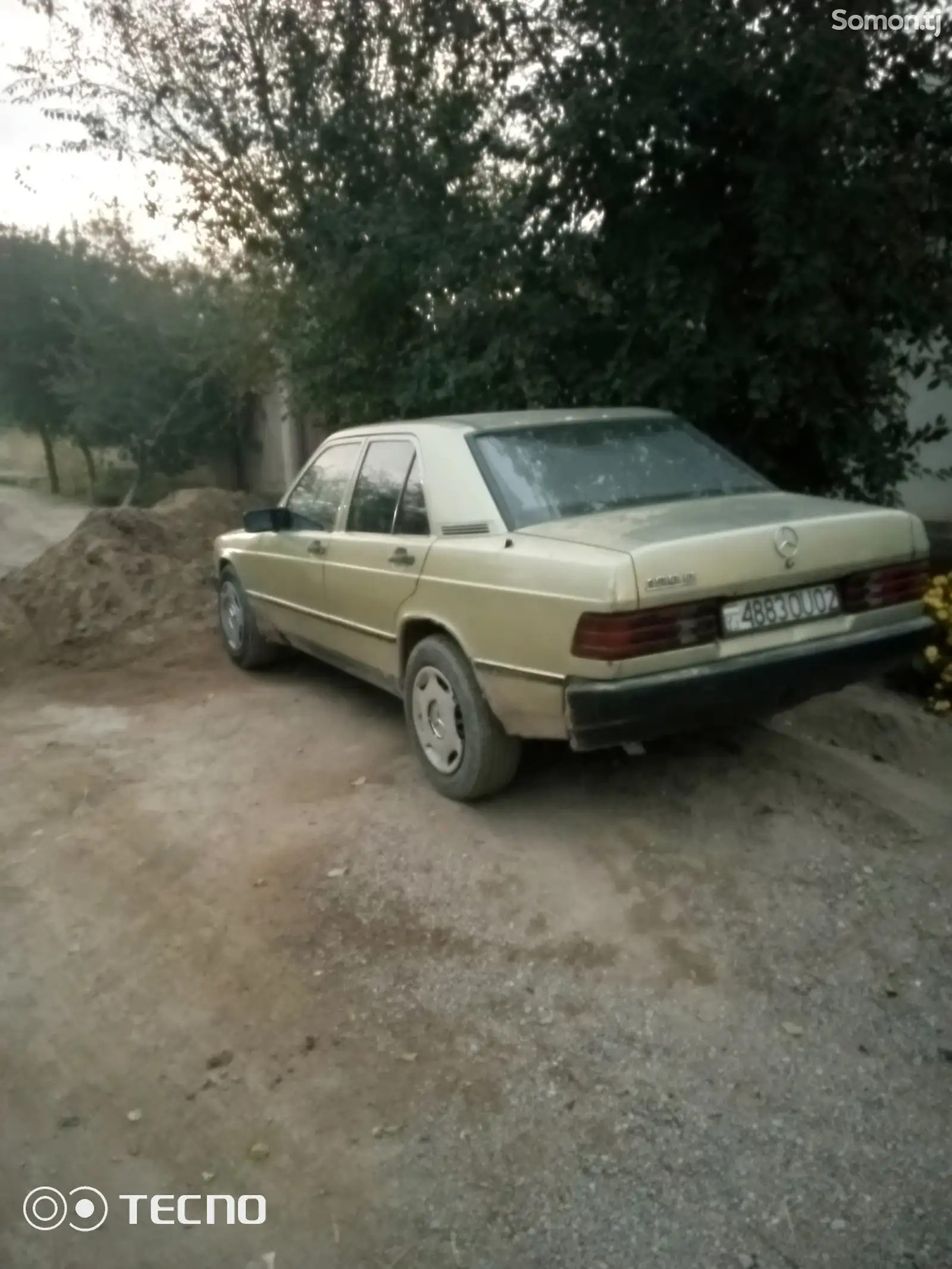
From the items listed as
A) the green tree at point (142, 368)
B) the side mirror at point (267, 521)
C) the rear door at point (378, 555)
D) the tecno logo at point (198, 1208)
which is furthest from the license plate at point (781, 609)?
the green tree at point (142, 368)

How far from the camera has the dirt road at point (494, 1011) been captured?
2572 mm

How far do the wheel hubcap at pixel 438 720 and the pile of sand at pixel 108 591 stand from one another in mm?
4121

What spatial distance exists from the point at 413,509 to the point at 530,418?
682 mm

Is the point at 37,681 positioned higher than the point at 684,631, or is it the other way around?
the point at 684,631

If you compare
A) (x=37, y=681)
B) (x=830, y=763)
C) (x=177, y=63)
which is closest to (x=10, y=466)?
(x=177, y=63)

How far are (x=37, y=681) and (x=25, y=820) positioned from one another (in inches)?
117

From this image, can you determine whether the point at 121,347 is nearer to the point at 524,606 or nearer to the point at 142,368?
the point at 142,368

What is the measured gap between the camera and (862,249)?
6.31 meters

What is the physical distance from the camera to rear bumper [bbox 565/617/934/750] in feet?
12.4

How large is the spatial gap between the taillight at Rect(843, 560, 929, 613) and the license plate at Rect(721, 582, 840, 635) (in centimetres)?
8

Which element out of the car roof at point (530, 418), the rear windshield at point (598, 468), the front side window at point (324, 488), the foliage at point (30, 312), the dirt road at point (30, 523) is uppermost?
the foliage at point (30, 312)

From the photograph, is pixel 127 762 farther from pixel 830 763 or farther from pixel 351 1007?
pixel 830 763

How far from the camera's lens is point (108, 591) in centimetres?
881

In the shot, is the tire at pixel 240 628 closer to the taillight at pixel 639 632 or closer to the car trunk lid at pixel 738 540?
the car trunk lid at pixel 738 540
